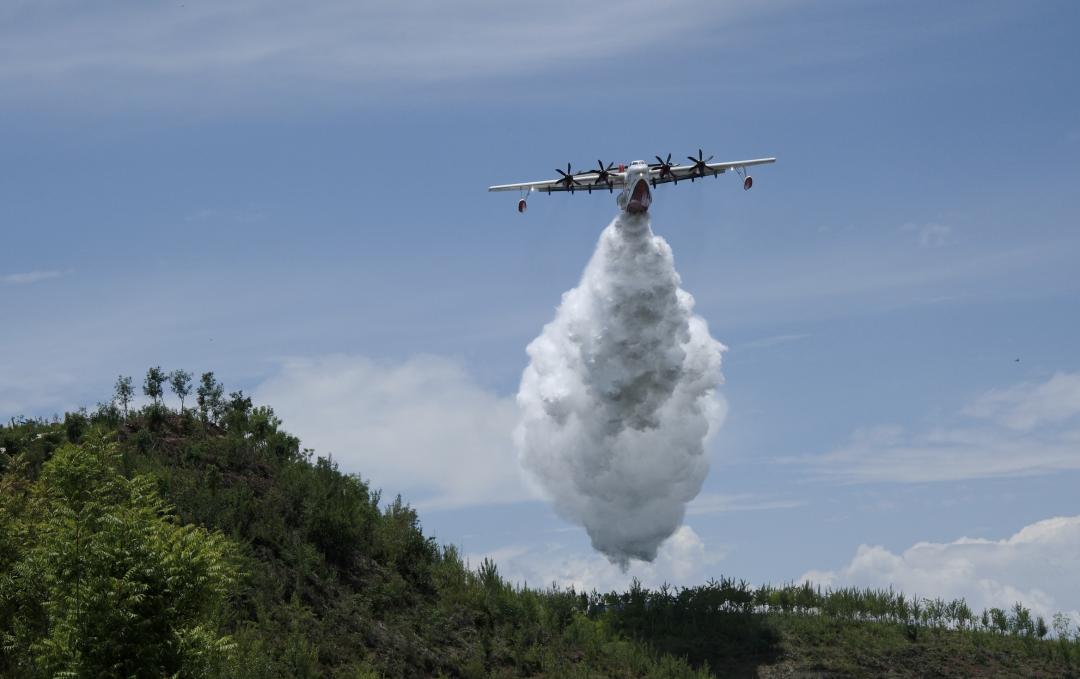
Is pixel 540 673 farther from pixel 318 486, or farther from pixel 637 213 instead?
pixel 637 213

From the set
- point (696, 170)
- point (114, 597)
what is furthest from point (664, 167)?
point (114, 597)

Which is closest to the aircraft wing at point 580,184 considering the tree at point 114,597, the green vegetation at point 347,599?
the green vegetation at point 347,599

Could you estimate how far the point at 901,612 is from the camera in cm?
5400

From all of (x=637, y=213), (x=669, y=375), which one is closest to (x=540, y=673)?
(x=669, y=375)

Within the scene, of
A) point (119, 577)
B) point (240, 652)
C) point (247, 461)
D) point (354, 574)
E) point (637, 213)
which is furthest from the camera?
point (637, 213)

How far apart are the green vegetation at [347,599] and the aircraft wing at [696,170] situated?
923 inches

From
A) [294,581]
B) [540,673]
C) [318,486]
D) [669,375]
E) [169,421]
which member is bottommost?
[540,673]

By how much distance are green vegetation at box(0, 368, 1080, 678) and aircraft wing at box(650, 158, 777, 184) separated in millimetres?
23449

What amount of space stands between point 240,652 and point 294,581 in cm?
885

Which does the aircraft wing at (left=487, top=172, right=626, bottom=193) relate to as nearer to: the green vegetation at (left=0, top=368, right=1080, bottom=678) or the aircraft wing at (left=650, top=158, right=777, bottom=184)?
the aircraft wing at (left=650, top=158, right=777, bottom=184)

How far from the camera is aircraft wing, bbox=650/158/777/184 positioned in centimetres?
6322

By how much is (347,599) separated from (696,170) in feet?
Answer: 108

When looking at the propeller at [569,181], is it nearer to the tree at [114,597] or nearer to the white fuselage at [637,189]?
the white fuselage at [637,189]

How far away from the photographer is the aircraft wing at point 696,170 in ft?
207
